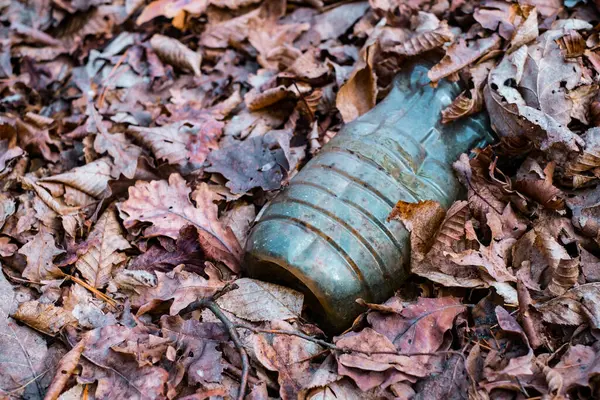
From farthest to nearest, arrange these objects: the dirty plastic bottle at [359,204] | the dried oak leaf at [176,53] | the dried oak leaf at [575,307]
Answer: the dried oak leaf at [176,53] → the dirty plastic bottle at [359,204] → the dried oak leaf at [575,307]

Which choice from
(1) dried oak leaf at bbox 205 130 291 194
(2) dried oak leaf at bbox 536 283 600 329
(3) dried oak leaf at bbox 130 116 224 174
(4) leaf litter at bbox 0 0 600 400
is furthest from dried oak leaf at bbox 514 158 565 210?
(3) dried oak leaf at bbox 130 116 224 174

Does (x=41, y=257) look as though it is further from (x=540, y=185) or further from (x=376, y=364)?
(x=540, y=185)

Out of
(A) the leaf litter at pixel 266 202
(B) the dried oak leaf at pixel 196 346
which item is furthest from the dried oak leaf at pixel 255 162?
(B) the dried oak leaf at pixel 196 346

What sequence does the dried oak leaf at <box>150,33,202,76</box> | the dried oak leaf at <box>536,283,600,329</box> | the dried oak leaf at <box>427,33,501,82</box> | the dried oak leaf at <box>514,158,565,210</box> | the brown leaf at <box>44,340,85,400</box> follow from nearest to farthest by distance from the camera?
the brown leaf at <box>44,340,85,400</box>
the dried oak leaf at <box>536,283,600,329</box>
the dried oak leaf at <box>514,158,565,210</box>
the dried oak leaf at <box>427,33,501,82</box>
the dried oak leaf at <box>150,33,202,76</box>

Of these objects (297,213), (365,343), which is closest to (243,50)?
(297,213)

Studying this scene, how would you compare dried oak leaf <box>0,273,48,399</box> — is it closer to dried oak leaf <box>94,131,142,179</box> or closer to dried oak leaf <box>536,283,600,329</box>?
dried oak leaf <box>94,131,142,179</box>

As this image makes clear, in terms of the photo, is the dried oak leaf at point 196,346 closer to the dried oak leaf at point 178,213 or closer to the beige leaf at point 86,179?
the dried oak leaf at point 178,213

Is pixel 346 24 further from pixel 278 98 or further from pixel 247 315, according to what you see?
pixel 247 315
